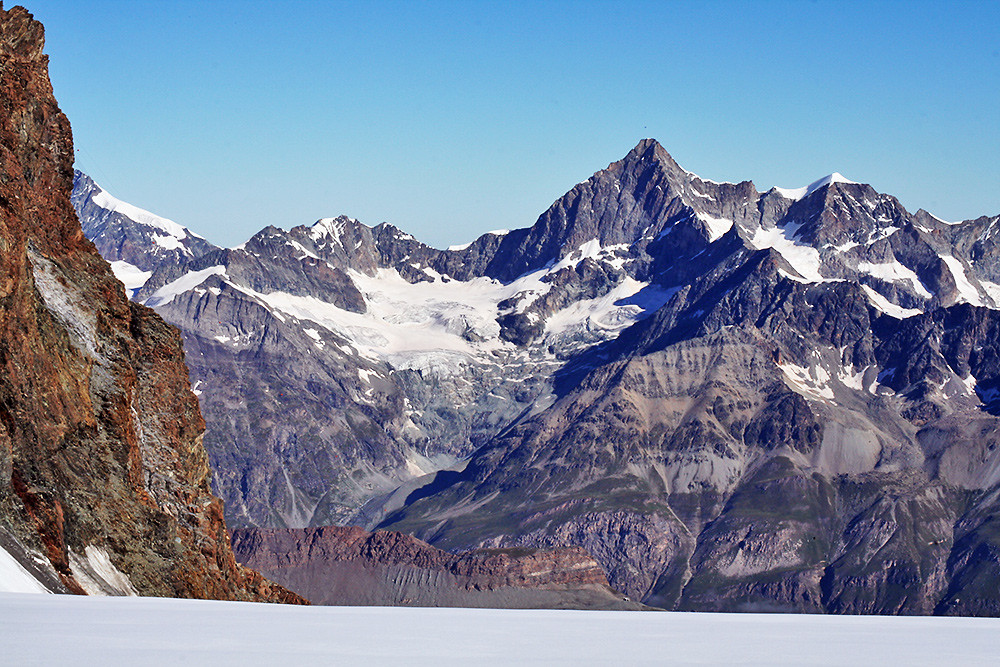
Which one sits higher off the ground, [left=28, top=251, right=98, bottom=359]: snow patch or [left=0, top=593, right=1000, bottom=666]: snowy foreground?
[left=28, top=251, right=98, bottom=359]: snow patch

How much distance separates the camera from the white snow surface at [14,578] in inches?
2729

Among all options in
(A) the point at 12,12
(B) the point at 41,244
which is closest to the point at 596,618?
(B) the point at 41,244

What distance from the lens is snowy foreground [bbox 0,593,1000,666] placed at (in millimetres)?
44719

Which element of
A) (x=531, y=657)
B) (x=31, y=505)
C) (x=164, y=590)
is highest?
(x=531, y=657)

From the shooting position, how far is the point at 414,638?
51375 millimetres

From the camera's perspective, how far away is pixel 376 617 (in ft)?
204

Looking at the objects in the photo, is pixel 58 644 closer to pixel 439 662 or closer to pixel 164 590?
pixel 439 662

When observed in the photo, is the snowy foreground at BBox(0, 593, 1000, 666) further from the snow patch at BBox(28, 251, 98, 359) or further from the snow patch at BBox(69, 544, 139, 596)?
the snow patch at BBox(28, 251, 98, 359)

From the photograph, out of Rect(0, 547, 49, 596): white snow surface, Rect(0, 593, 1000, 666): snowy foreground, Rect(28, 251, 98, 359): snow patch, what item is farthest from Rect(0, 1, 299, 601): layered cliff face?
Rect(0, 593, 1000, 666): snowy foreground

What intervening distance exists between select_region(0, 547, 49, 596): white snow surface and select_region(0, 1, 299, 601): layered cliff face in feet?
8.94

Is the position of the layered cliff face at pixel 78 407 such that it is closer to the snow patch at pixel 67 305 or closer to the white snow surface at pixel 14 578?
the snow patch at pixel 67 305

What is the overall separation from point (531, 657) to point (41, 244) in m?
69.9

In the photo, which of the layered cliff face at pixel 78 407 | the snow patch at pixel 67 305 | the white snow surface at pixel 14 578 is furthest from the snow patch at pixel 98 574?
the snow patch at pixel 67 305

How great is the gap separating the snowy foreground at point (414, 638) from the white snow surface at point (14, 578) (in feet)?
27.3
